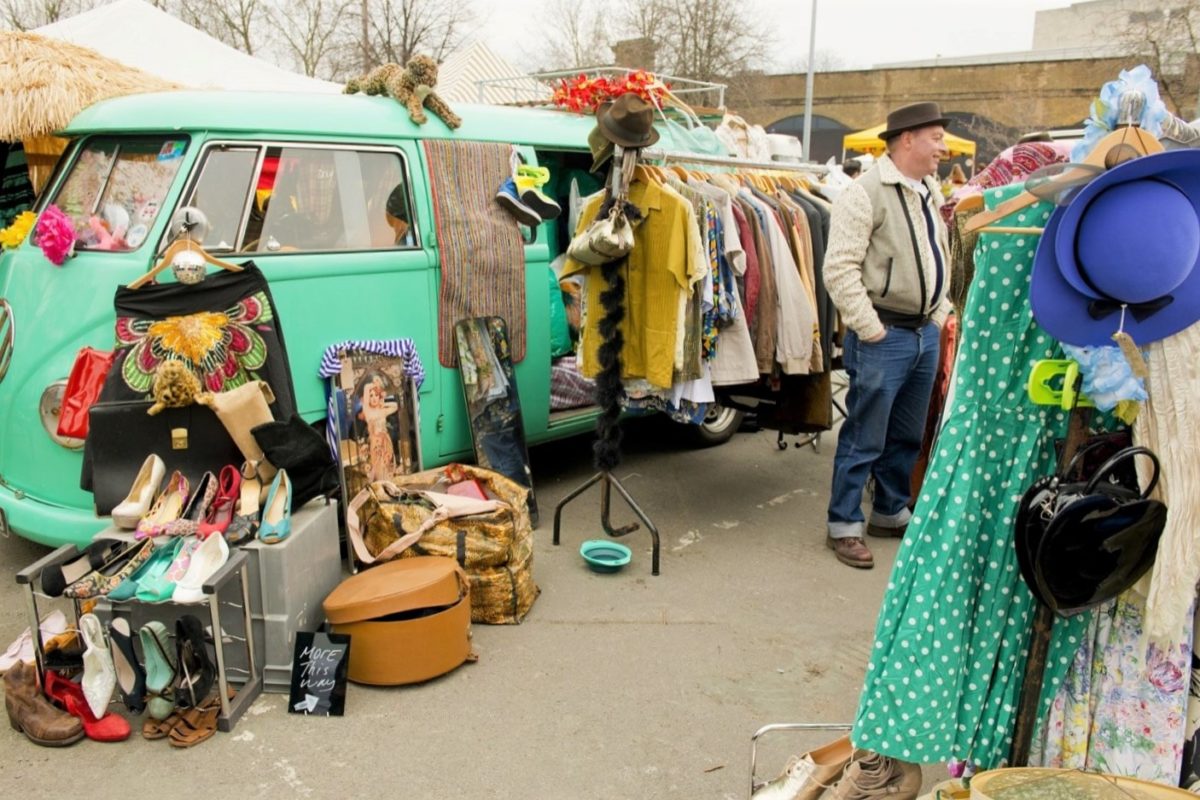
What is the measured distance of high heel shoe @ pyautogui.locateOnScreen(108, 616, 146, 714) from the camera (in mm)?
3238

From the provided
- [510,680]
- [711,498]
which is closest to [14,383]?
[510,680]

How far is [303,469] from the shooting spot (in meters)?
3.82

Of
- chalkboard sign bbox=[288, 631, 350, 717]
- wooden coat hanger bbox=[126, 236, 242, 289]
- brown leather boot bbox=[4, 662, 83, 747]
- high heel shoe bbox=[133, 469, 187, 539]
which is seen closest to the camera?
brown leather boot bbox=[4, 662, 83, 747]

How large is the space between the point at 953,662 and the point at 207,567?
2577 millimetres

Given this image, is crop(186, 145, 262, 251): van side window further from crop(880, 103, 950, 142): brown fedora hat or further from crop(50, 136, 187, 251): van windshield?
crop(880, 103, 950, 142): brown fedora hat

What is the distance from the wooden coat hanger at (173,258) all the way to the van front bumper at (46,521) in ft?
3.40

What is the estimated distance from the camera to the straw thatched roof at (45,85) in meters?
4.65

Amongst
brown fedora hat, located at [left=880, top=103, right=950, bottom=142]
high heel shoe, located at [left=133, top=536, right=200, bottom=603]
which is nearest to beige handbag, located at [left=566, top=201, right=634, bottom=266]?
brown fedora hat, located at [left=880, top=103, right=950, bottom=142]

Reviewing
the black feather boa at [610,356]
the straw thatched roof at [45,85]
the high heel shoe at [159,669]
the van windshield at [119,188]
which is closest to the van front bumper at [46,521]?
the high heel shoe at [159,669]

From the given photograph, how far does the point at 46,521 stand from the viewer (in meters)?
4.02

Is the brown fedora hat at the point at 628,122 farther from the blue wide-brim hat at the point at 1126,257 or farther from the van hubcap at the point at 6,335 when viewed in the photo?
the van hubcap at the point at 6,335

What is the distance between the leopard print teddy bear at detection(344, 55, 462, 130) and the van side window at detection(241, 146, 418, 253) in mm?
367

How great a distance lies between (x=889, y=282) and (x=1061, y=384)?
8.16ft

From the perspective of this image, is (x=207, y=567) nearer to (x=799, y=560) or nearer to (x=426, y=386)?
(x=426, y=386)
